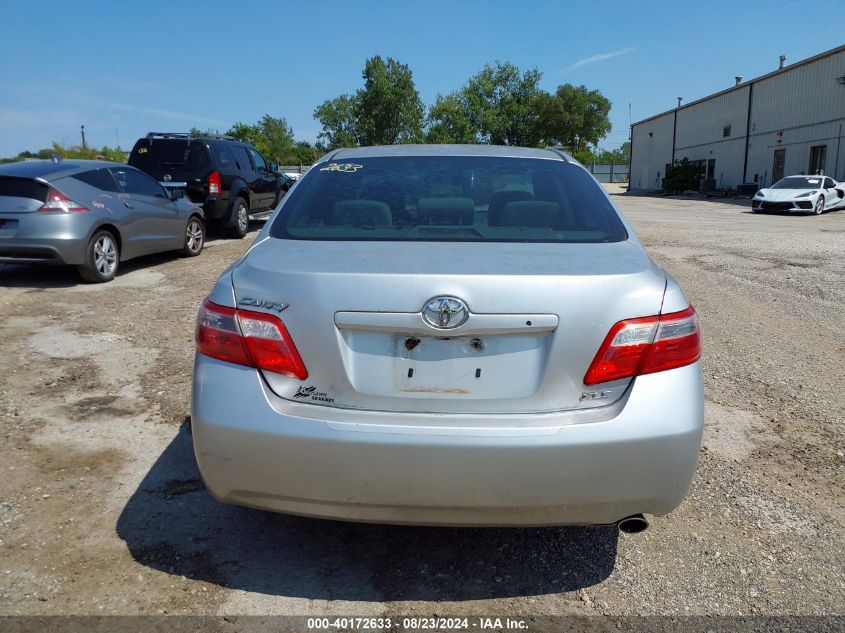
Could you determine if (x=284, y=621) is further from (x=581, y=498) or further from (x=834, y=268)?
(x=834, y=268)

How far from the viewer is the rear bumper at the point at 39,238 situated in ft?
26.1

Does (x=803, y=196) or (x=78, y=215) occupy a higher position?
(x=78, y=215)

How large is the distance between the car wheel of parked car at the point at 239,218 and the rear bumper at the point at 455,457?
437 inches

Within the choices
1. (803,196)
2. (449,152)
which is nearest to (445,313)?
(449,152)

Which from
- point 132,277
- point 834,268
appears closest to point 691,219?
point 834,268

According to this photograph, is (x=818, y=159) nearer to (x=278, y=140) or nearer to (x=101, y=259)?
(x=101, y=259)

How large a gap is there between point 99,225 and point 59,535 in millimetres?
6313

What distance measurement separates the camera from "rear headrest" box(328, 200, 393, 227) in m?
3.03

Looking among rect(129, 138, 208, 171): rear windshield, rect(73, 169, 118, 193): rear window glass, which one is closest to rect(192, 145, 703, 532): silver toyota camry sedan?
rect(73, 169, 118, 193): rear window glass

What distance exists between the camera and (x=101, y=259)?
8602 mm

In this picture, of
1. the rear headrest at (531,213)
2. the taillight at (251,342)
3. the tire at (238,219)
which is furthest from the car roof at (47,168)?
the rear headrest at (531,213)

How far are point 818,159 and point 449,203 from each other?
112ft

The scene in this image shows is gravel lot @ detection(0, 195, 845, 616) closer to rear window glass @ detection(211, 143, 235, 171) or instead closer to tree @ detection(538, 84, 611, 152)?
rear window glass @ detection(211, 143, 235, 171)

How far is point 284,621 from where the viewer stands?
2451 mm
